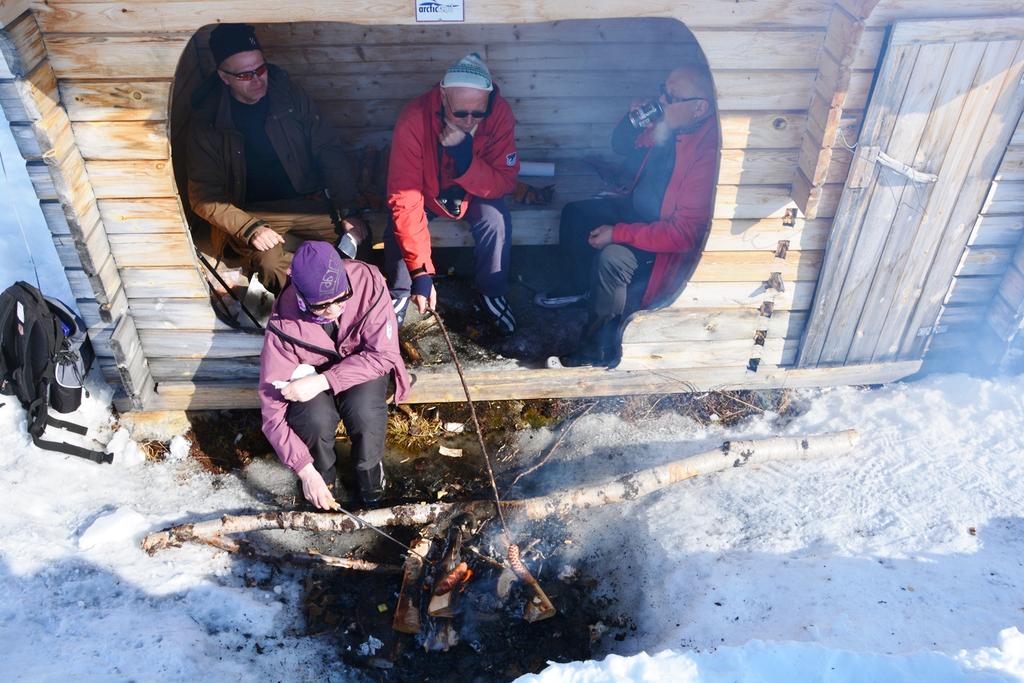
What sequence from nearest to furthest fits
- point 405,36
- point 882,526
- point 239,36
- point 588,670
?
point 588,670 → point 882,526 → point 239,36 → point 405,36

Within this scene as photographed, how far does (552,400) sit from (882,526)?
90.5 inches

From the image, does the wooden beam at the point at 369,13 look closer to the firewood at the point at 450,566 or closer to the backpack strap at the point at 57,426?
the backpack strap at the point at 57,426

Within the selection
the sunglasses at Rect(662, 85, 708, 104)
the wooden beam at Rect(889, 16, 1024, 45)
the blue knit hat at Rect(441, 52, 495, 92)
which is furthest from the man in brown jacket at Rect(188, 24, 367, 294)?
the wooden beam at Rect(889, 16, 1024, 45)

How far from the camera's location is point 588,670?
A: 3254mm

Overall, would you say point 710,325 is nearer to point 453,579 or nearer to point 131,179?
point 453,579

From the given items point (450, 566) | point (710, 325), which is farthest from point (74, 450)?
point (710, 325)

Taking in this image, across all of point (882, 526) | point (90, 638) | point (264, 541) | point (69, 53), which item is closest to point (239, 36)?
point (69, 53)

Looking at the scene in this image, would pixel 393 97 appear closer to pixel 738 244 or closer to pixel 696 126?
pixel 696 126

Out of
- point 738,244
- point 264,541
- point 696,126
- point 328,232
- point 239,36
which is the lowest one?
point 264,541

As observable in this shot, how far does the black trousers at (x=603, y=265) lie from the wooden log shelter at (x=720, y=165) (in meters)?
0.32

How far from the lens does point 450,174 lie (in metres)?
5.34

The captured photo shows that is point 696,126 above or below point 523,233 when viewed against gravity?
above

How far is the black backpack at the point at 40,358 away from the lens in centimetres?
474

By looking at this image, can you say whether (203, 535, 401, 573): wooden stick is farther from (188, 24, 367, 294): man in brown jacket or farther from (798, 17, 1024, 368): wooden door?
(798, 17, 1024, 368): wooden door
